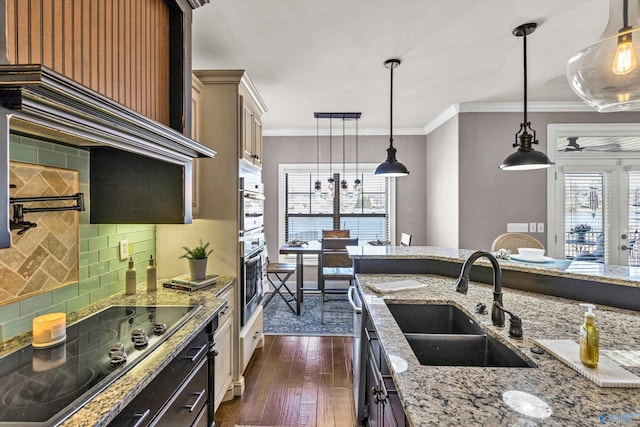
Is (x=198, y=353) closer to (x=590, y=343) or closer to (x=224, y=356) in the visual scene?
(x=224, y=356)

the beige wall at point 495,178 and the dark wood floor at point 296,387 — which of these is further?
the beige wall at point 495,178

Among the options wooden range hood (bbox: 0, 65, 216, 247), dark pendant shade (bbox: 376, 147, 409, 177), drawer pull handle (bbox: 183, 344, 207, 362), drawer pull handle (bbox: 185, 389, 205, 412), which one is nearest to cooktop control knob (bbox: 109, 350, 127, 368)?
drawer pull handle (bbox: 183, 344, 207, 362)

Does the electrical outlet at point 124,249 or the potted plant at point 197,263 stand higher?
the electrical outlet at point 124,249

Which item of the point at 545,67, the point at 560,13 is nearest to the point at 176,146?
the point at 560,13

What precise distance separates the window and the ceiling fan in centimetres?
244

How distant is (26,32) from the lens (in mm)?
806

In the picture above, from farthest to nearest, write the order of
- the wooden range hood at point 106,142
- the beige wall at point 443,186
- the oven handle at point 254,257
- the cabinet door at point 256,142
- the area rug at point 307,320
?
the beige wall at point 443,186 < the area rug at point 307,320 < the cabinet door at point 256,142 < the oven handle at point 254,257 < the wooden range hood at point 106,142

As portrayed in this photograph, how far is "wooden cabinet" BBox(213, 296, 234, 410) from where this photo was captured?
7.14ft

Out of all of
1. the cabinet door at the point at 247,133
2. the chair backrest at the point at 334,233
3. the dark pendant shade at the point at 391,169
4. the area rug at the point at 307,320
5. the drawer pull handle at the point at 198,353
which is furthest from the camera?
the chair backrest at the point at 334,233

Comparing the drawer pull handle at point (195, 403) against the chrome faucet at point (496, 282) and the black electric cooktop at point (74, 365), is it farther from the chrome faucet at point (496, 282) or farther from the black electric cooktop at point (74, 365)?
the chrome faucet at point (496, 282)

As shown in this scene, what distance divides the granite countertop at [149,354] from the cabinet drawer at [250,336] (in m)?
0.60

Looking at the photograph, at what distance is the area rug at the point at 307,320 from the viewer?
3.74m

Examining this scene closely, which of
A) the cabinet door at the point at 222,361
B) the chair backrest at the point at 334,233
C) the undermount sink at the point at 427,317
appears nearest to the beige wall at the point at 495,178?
the chair backrest at the point at 334,233

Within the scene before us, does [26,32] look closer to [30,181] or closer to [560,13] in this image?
[30,181]
